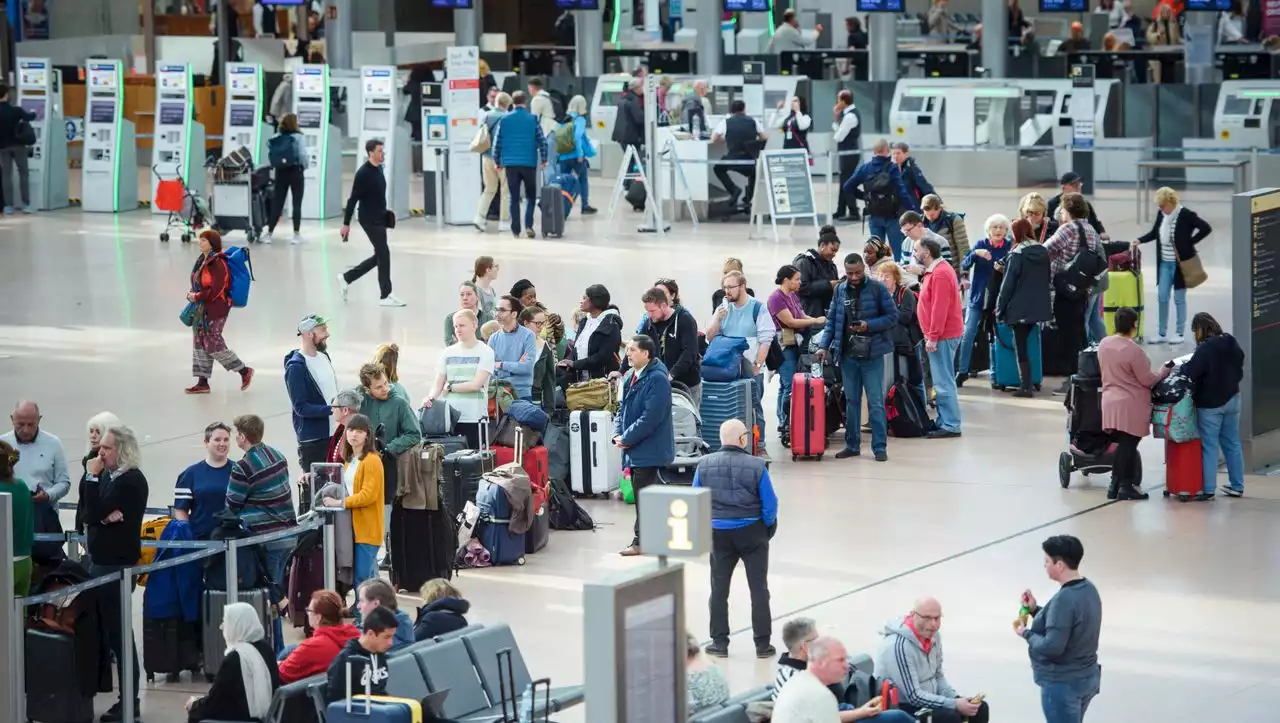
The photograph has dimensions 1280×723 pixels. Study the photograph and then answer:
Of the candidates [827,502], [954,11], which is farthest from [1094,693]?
[954,11]

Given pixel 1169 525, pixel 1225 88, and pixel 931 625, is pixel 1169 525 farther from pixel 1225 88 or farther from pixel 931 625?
pixel 1225 88

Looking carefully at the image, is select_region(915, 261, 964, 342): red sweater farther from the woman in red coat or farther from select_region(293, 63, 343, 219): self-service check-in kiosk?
select_region(293, 63, 343, 219): self-service check-in kiosk

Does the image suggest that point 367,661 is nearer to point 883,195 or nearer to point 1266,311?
point 1266,311

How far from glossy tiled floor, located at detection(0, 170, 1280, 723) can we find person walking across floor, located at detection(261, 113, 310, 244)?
227cm

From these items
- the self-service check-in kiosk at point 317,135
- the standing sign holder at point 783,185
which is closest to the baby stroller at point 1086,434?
the standing sign holder at point 783,185

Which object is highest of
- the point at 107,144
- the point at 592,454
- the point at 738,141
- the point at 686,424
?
the point at 107,144

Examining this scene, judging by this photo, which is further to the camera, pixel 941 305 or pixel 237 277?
pixel 237 277

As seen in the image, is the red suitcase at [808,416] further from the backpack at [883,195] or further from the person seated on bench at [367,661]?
the backpack at [883,195]

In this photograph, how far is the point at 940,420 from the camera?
1548cm

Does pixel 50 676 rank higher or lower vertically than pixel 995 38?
lower

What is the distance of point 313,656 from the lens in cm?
870

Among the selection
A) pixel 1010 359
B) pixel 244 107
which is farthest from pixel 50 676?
pixel 244 107

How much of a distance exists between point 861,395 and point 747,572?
4.70 meters

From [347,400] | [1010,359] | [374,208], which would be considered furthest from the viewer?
[374,208]
